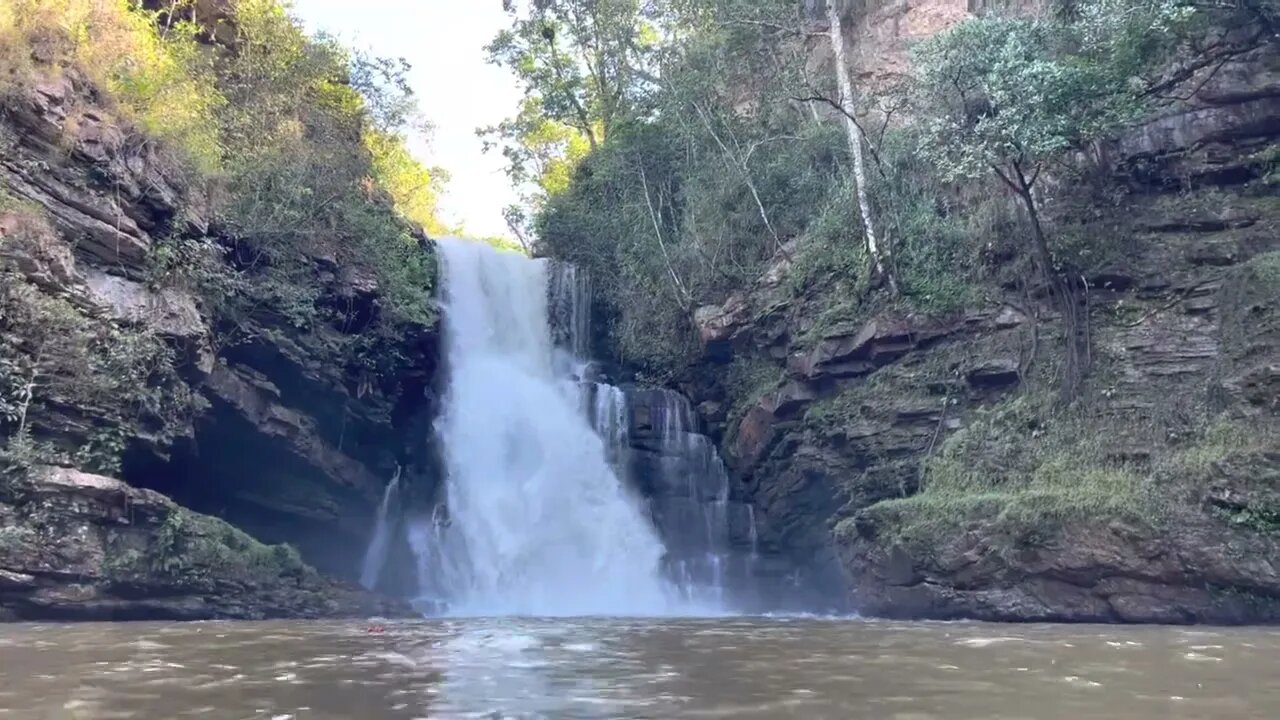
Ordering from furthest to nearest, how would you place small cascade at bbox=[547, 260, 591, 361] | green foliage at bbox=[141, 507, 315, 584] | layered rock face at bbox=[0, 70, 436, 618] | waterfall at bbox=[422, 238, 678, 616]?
small cascade at bbox=[547, 260, 591, 361]
waterfall at bbox=[422, 238, 678, 616]
green foliage at bbox=[141, 507, 315, 584]
layered rock face at bbox=[0, 70, 436, 618]

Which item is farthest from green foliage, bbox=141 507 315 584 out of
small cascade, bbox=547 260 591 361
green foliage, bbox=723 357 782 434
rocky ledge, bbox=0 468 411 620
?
small cascade, bbox=547 260 591 361

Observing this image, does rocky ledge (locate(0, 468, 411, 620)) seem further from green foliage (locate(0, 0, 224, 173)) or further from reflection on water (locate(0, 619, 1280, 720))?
green foliage (locate(0, 0, 224, 173))

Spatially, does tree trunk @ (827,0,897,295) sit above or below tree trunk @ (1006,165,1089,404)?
above

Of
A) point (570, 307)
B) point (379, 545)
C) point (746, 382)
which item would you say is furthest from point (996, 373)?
point (570, 307)

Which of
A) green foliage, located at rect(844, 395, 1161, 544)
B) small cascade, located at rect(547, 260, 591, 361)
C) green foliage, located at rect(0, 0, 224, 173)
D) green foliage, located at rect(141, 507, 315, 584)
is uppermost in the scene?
green foliage, located at rect(0, 0, 224, 173)

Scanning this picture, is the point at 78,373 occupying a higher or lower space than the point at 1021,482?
higher

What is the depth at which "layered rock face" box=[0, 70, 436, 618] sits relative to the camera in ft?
42.7

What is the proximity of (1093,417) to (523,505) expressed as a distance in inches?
422

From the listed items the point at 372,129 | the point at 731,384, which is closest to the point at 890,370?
the point at 731,384

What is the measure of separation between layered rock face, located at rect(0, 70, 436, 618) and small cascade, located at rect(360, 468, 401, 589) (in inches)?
9.9

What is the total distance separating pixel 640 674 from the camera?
6613 millimetres

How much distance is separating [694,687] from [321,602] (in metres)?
10.7

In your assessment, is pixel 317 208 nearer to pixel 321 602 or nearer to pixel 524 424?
pixel 524 424

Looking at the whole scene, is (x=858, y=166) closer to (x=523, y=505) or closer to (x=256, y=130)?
(x=523, y=505)
